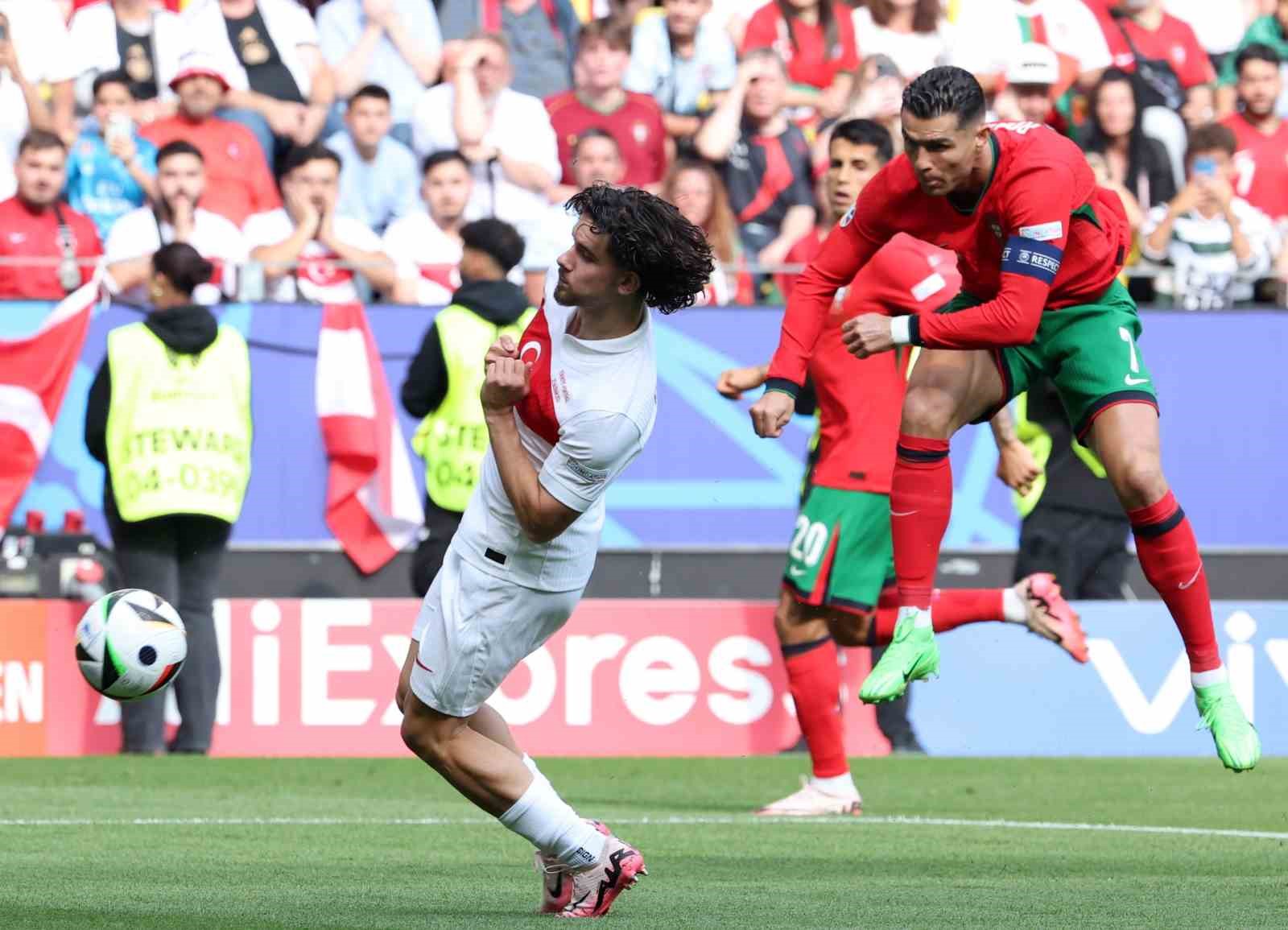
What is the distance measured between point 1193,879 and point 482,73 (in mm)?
9696

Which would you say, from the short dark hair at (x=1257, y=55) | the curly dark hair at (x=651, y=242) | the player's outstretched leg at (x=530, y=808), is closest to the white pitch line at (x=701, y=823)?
the player's outstretched leg at (x=530, y=808)

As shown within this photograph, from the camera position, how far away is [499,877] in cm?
776

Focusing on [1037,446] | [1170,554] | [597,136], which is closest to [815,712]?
[1170,554]

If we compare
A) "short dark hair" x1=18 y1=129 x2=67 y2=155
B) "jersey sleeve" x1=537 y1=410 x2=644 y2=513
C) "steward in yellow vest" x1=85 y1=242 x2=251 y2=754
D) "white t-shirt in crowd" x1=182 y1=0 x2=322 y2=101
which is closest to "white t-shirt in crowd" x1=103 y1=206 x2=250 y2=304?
"short dark hair" x1=18 y1=129 x2=67 y2=155

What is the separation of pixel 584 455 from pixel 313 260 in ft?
28.5

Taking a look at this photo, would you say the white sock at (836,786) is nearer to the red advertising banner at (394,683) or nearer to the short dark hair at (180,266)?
the red advertising banner at (394,683)

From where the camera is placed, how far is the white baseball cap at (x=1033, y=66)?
1586cm

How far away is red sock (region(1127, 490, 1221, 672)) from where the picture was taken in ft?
26.3

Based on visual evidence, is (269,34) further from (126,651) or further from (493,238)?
(126,651)

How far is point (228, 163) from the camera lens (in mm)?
15289

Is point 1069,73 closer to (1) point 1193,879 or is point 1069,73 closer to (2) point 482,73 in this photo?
(2) point 482,73

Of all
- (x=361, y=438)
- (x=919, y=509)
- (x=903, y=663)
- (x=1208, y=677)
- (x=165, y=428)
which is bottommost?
(x=361, y=438)

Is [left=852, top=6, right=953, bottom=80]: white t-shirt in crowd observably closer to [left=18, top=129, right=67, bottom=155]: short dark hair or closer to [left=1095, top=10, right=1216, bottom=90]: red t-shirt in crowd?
[left=1095, top=10, right=1216, bottom=90]: red t-shirt in crowd

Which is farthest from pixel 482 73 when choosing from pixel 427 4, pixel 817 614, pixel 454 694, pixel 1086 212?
pixel 454 694
